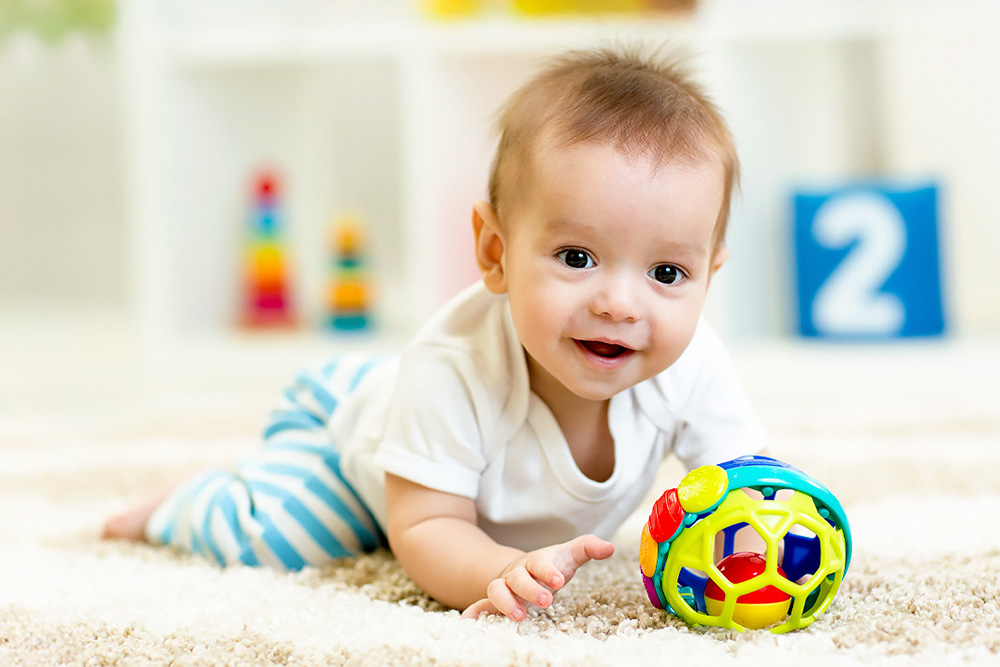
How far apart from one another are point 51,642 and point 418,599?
0.25 m

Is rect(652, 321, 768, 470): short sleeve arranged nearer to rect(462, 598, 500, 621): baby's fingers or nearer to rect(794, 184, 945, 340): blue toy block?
rect(462, 598, 500, 621): baby's fingers

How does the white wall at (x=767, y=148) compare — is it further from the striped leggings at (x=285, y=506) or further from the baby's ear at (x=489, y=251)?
the baby's ear at (x=489, y=251)

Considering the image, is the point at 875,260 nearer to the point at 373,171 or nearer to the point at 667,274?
the point at 373,171

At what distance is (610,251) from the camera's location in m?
0.72

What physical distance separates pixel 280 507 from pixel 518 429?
239mm

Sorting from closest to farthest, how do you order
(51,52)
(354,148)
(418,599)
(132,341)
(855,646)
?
(855,646), (418,599), (51,52), (132,341), (354,148)

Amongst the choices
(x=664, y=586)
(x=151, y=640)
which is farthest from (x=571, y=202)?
(x=151, y=640)

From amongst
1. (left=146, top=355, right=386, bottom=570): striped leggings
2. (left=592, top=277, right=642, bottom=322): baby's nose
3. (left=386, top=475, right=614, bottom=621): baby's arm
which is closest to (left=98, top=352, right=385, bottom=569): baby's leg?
(left=146, top=355, right=386, bottom=570): striped leggings

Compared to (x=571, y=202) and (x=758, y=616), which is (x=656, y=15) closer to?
(x=571, y=202)

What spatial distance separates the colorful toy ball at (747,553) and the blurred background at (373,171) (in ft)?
4.13

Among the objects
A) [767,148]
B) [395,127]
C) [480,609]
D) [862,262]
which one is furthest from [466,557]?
[395,127]

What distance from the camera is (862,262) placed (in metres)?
2.00

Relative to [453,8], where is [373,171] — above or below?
below

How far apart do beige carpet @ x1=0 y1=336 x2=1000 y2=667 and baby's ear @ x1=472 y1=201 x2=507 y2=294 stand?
229 millimetres
